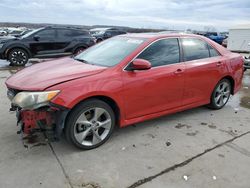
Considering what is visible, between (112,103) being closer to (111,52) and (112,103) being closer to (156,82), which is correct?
(156,82)

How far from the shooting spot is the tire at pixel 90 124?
3.25 meters

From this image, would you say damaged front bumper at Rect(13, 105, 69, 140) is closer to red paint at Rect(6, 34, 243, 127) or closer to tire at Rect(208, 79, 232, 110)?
red paint at Rect(6, 34, 243, 127)

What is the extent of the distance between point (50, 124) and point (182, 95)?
7.49 feet

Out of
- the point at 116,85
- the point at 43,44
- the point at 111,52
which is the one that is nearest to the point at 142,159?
the point at 116,85

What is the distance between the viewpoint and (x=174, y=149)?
3.60 meters

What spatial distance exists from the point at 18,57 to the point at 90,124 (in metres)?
8.45

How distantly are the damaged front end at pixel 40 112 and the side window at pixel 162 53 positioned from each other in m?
Result: 1.48

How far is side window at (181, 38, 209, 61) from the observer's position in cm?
446

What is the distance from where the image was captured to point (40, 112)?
3121mm

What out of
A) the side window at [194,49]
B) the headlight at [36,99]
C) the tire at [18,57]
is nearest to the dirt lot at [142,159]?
the headlight at [36,99]

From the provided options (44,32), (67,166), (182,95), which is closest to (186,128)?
(182,95)

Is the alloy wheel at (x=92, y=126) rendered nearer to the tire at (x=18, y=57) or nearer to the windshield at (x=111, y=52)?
the windshield at (x=111, y=52)

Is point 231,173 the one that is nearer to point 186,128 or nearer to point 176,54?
point 186,128

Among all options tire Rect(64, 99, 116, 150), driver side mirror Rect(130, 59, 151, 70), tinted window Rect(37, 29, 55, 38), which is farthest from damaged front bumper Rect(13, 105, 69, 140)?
tinted window Rect(37, 29, 55, 38)
